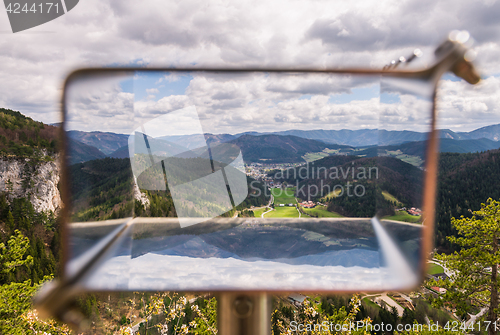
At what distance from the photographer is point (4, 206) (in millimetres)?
56844

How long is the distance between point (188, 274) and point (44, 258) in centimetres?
5811

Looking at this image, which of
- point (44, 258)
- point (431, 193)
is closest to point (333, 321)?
point (431, 193)

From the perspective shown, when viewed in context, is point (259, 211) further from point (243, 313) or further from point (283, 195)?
point (243, 313)

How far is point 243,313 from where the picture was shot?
81 cm

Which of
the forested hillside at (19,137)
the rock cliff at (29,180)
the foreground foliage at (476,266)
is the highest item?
the forested hillside at (19,137)

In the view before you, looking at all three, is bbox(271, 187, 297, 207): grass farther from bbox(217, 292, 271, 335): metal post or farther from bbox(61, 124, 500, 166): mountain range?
bbox(217, 292, 271, 335): metal post

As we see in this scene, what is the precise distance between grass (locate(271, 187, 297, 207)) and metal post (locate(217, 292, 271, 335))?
0.30m

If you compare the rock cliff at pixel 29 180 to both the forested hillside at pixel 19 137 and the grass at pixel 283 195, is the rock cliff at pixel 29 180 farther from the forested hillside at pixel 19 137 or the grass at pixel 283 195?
the grass at pixel 283 195

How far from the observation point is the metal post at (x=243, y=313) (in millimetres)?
808

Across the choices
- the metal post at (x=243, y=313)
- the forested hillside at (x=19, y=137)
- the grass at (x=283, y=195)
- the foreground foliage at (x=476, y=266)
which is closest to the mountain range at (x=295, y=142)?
the grass at (x=283, y=195)

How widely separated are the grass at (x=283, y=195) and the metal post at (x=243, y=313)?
0.99 feet

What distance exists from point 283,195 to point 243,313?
1.32 feet

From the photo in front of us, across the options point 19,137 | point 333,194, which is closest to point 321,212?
point 333,194

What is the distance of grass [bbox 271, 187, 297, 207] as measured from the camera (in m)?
0.85
